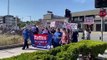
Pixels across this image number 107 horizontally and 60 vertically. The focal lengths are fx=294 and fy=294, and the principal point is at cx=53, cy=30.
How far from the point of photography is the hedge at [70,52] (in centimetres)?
789

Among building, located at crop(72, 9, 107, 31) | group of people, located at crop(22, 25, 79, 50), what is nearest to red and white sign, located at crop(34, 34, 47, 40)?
group of people, located at crop(22, 25, 79, 50)

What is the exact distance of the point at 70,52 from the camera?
9375mm

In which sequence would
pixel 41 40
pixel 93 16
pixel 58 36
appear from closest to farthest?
pixel 58 36
pixel 41 40
pixel 93 16

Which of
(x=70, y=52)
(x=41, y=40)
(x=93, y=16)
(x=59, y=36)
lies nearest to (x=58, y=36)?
(x=59, y=36)

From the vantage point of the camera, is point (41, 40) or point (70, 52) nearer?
point (70, 52)

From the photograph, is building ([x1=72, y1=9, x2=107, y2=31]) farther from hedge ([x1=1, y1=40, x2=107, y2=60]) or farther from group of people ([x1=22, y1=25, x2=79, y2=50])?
hedge ([x1=1, y1=40, x2=107, y2=60])

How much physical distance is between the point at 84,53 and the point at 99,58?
1838mm

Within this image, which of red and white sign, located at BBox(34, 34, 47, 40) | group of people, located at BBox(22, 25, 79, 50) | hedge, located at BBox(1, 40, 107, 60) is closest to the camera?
hedge, located at BBox(1, 40, 107, 60)

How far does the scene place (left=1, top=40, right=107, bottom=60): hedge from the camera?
7.89m

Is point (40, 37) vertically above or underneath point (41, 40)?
above

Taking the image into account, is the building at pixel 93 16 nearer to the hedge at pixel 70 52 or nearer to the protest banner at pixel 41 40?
the protest banner at pixel 41 40

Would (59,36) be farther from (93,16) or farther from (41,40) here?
(93,16)

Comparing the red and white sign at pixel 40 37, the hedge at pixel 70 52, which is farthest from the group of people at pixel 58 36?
the hedge at pixel 70 52

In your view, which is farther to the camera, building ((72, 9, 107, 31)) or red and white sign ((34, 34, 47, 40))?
building ((72, 9, 107, 31))
